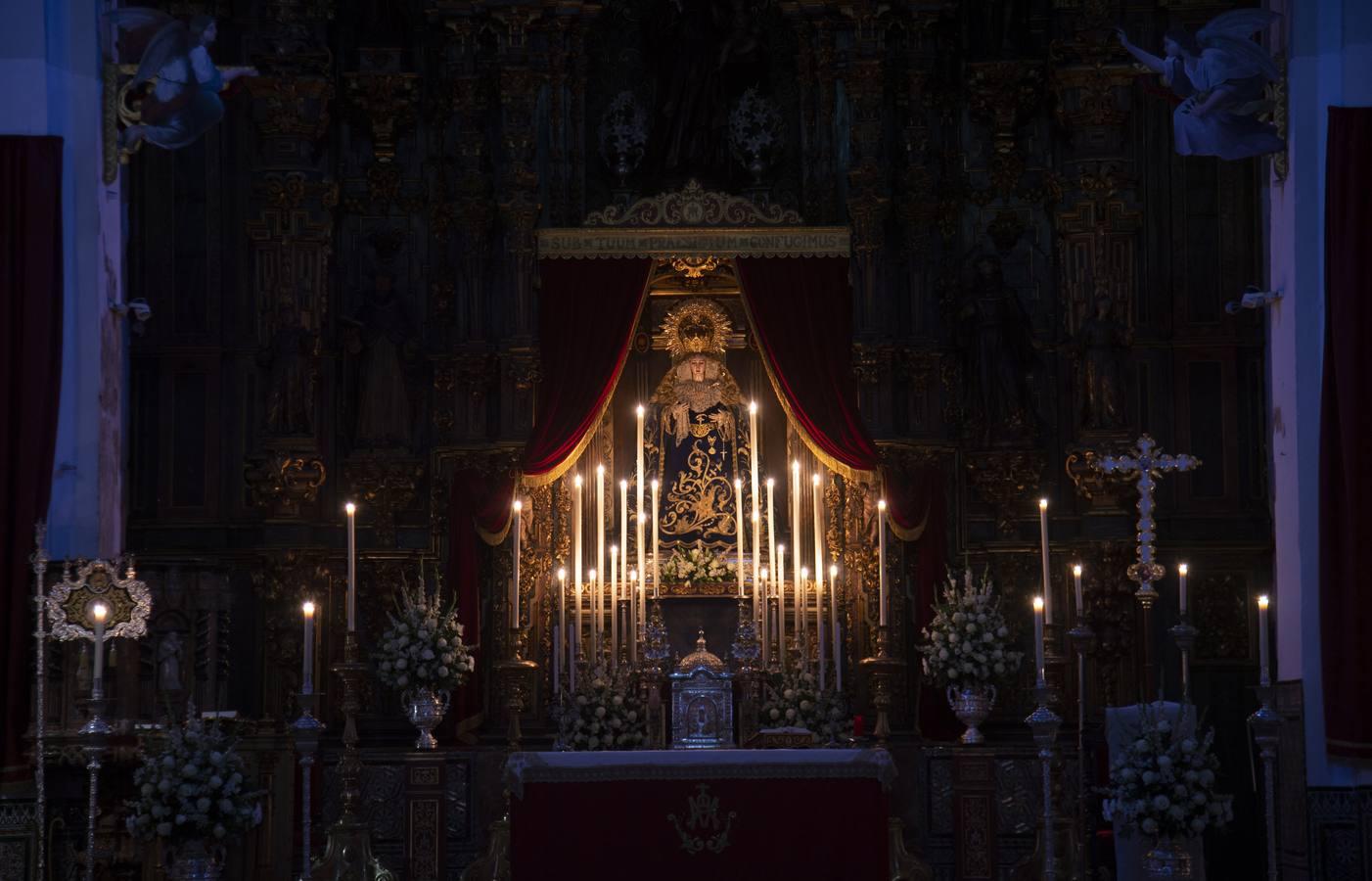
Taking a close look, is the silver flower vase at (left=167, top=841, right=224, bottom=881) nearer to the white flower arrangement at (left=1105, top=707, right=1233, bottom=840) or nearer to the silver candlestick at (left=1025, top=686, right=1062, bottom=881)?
the silver candlestick at (left=1025, top=686, right=1062, bottom=881)

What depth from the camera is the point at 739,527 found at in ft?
58.0

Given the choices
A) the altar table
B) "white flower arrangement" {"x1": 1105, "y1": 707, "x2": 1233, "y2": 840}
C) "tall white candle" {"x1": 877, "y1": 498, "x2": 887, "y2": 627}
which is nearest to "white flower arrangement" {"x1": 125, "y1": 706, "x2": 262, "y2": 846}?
the altar table

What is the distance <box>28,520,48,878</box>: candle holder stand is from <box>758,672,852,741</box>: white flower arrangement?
6.04 m

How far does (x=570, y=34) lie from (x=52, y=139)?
18.5ft

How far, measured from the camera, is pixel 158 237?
1938cm

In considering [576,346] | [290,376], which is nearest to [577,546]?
[576,346]

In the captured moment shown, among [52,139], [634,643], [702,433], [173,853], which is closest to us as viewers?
[173,853]

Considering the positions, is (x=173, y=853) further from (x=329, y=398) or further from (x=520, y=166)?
(x=520, y=166)

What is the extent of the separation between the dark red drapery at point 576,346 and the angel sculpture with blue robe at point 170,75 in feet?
11.8

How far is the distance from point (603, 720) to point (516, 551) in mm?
1680

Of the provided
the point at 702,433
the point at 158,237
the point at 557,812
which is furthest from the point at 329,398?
the point at 557,812

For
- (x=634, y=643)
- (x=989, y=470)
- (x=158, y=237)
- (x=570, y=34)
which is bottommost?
(x=634, y=643)

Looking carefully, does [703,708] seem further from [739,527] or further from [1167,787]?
[1167,787]

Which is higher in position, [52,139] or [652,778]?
[52,139]
